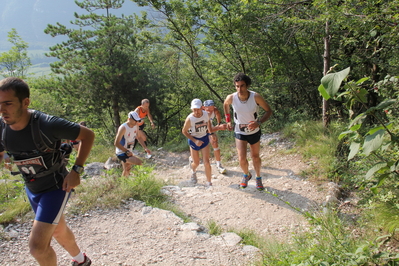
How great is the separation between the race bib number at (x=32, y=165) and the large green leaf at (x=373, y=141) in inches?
100

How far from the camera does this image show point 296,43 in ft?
32.7

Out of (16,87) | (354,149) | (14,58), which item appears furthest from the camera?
(14,58)

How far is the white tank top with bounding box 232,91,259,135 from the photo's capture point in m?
5.08

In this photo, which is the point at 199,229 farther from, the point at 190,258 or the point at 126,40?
the point at 126,40

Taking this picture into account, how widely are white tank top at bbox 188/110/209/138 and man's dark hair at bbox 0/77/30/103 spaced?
3828 millimetres

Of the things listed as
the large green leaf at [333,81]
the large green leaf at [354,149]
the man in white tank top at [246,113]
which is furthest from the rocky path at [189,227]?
the large green leaf at [333,81]

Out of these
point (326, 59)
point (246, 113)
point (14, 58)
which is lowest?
point (246, 113)

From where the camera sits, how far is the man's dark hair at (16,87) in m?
2.28

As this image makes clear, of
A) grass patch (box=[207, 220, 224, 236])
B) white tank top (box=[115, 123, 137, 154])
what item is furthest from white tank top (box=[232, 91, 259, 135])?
white tank top (box=[115, 123, 137, 154])

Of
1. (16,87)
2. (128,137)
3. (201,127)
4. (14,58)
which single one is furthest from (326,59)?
(14,58)

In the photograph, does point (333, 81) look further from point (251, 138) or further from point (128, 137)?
point (128, 137)

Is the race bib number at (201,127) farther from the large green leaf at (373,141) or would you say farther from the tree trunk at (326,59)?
the large green leaf at (373,141)

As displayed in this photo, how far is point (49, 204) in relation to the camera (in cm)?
247

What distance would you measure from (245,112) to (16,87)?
3.69 meters
